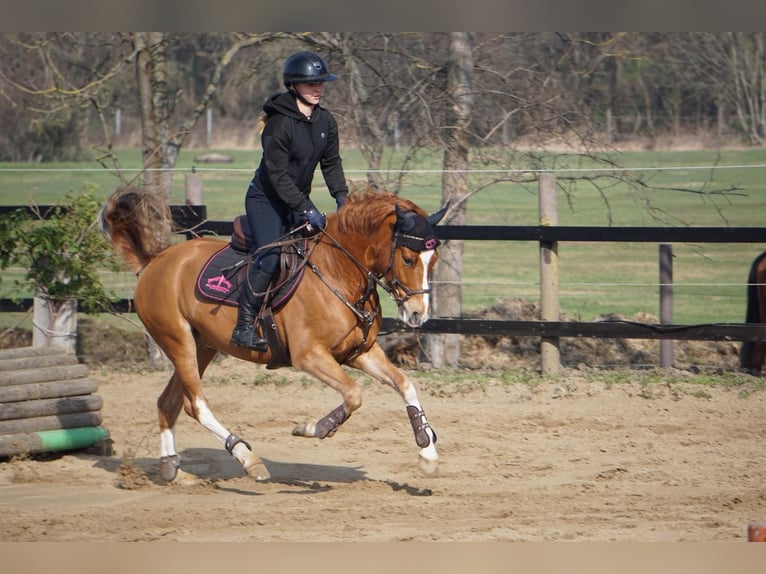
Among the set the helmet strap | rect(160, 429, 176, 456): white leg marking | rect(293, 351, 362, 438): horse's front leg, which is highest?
the helmet strap

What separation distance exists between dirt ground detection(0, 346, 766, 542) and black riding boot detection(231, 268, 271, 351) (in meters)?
1.06

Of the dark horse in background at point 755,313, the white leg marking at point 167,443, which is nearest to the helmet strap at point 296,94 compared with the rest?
the white leg marking at point 167,443

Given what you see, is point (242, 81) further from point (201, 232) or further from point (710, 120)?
point (710, 120)

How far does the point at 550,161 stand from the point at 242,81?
4.07 meters

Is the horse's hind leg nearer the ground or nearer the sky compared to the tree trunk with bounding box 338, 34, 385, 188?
nearer the ground

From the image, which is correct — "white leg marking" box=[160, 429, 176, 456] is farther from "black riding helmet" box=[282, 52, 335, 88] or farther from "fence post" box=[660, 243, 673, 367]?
"fence post" box=[660, 243, 673, 367]

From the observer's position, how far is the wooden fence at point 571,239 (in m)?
9.53

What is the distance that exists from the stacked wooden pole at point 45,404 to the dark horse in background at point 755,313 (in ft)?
20.3

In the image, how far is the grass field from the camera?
11.8m

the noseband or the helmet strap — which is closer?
the noseband

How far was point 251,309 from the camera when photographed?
6836 millimetres

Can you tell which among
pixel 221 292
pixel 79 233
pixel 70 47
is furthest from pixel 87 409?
pixel 70 47

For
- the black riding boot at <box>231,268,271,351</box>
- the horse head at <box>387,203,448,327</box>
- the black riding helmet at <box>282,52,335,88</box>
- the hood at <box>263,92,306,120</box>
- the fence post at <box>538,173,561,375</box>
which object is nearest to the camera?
the horse head at <box>387,203,448,327</box>

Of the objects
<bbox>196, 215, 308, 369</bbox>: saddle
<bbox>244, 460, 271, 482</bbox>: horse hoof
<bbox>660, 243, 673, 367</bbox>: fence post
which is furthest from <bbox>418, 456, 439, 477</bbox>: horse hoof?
<bbox>660, 243, 673, 367</bbox>: fence post
